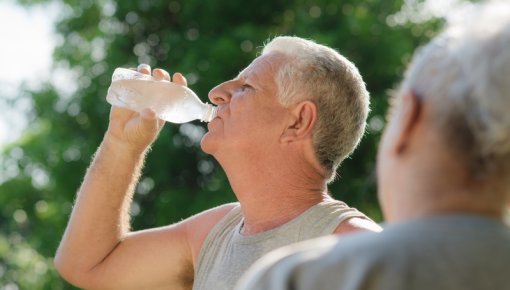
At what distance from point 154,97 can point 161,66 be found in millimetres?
8506

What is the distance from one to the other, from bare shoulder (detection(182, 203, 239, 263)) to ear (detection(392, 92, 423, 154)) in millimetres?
1507

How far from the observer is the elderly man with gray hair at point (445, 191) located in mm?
1166

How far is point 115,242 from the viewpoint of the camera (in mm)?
2854

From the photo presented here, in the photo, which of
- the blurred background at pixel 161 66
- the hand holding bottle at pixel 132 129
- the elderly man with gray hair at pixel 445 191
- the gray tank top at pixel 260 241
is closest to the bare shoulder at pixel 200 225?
the gray tank top at pixel 260 241

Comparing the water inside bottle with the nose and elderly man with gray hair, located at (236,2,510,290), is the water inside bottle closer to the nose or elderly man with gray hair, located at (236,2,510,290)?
the nose

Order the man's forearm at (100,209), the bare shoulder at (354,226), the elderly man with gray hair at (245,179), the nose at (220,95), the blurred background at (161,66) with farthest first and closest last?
the blurred background at (161,66) → the man's forearm at (100,209) → the nose at (220,95) → the elderly man with gray hair at (245,179) → the bare shoulder at (354,226)

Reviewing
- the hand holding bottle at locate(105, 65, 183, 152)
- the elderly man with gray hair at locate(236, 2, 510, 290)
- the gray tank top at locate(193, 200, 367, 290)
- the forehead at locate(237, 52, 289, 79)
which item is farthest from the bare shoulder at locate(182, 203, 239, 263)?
the elderly man with gray hair at locate(236, 2, 510, 290)

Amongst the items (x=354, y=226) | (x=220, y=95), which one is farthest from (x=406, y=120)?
(x=220, y=95)

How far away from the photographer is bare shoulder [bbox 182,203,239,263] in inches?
108

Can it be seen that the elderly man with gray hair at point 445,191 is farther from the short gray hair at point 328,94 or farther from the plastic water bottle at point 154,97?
the plastic water bottle at point 154,97

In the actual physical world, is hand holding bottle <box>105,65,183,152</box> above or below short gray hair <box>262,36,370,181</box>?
below

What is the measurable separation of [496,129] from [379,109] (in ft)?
28.2

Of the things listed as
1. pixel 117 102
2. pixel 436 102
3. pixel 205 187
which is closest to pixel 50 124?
pixel 205 187

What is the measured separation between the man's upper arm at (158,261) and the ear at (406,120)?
5.02ft
